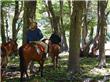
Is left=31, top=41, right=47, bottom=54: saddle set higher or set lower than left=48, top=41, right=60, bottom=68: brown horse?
higher

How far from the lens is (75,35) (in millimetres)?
16016

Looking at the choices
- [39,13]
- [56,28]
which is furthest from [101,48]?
[39,13]

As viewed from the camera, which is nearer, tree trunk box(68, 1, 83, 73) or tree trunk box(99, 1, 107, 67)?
tree trunk box(68, 1, 83, 73)

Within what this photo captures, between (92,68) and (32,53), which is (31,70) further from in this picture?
(92,68)

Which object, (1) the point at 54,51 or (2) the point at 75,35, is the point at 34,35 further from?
(1) the point at 54,51

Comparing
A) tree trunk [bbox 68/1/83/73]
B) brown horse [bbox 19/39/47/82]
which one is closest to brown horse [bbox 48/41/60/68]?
tree trunk [bbox 68/1/83/73]

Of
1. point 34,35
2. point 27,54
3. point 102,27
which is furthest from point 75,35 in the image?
point 27,54

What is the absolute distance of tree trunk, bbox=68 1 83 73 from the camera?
51.0 feet

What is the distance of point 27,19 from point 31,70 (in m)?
2.16

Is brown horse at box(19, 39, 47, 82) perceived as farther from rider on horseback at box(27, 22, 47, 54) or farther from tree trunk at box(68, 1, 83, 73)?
tree trunk at box(68, 1, 83, 73)

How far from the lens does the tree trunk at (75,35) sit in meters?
15.5

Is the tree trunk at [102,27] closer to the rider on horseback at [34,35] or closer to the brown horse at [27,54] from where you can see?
the brown horse at [27,54]

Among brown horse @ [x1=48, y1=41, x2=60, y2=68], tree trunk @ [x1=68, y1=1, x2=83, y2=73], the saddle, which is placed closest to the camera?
the saddle

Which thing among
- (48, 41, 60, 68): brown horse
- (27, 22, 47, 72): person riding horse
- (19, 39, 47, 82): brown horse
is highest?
(27, 22, 47, 72): person riding horse
